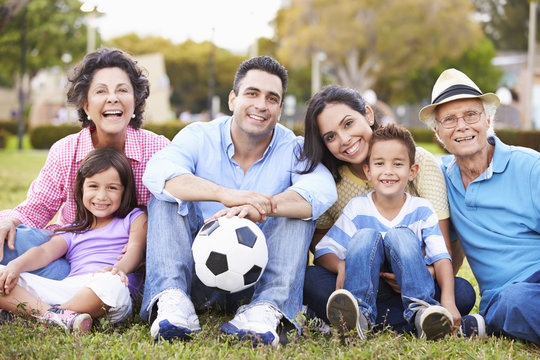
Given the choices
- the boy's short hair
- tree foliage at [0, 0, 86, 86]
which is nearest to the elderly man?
the boy's short hair

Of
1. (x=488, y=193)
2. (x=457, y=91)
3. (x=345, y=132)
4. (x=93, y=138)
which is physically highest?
(x=457, y=91)

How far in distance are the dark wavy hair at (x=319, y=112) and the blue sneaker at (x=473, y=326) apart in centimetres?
136

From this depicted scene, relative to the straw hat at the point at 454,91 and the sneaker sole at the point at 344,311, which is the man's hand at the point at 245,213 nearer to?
the sneaker sole at the point at 344,311

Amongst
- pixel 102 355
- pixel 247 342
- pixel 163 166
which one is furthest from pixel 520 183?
pixel 102 355

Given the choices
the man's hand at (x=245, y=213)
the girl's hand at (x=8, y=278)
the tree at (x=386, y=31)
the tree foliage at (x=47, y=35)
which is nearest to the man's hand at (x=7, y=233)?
the girl's hand at (x=8, y=278)

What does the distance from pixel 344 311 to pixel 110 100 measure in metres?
2.27

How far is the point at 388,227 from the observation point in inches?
143

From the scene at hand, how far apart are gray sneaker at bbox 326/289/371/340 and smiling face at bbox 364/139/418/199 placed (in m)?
0.83

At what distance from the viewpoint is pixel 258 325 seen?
3125mm

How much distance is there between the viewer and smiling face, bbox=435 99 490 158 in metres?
3.65

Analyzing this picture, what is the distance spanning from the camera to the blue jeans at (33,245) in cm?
368

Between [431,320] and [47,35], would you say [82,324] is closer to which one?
[431,320]

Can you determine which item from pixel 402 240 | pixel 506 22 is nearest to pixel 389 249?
pixel 402 240

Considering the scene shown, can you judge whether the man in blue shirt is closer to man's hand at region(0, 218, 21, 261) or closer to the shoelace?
the shoelace
